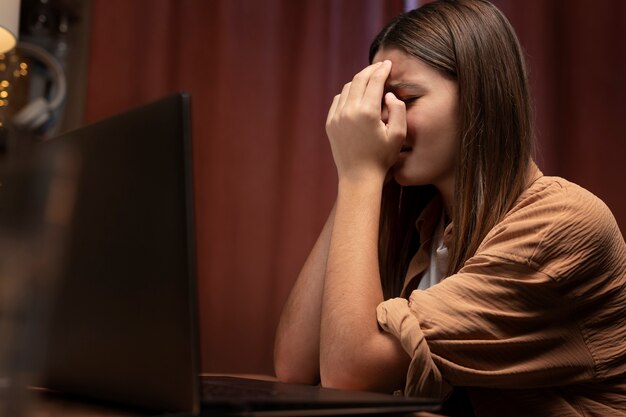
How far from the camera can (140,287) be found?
1.75 feet

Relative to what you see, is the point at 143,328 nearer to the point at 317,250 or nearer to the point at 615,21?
the point at 317,250

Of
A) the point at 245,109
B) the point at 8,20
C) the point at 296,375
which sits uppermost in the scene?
the point at 8,20

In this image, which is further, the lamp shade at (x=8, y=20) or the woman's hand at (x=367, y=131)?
the lamp shade at (x=8, y=20)

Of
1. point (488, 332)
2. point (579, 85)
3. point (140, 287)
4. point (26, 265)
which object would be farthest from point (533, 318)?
point (579, 85)

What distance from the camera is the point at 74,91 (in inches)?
78.4

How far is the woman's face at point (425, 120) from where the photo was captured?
1.06m

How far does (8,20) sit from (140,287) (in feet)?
4.14

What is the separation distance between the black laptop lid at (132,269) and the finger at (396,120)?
1.72 ft

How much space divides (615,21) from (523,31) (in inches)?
8.7

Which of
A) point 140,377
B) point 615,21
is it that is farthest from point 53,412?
point 615,21

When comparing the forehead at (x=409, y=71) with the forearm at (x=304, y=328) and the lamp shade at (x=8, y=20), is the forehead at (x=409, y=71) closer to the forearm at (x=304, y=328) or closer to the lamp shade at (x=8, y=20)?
the forearm at (x=304, y=328)

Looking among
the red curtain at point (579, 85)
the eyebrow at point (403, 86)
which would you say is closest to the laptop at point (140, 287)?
the eyebrow at point (403, 86)

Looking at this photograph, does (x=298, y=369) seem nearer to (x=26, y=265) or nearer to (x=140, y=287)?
(x=140, y=287)

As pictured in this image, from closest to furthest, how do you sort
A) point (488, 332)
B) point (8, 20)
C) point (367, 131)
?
1. point (488, 332)
2. point (367, 131)
3. point (8, 20)
